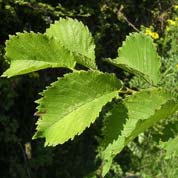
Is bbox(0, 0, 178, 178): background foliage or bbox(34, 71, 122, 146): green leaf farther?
Answer: bbox(0, 0, 178, 178): background foliage

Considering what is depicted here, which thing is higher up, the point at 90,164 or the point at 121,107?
the point at 121,107

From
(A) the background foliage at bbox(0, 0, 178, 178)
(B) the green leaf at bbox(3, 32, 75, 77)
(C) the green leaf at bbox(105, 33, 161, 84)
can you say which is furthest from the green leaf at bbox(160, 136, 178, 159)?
(A) the background foliage at bbox(0, 0, 178, 178)

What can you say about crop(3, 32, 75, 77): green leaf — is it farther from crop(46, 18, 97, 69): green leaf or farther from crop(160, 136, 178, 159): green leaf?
crop(160, 136, 178, 159): green leaf

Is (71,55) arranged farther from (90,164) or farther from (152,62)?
(90,164)

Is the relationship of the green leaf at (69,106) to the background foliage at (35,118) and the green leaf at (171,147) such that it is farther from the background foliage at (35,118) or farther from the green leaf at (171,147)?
the background foliage at (35,118)

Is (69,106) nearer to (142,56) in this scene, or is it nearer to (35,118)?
(142,56)

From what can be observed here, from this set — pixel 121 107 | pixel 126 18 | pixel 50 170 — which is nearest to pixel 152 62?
pixel 121 107

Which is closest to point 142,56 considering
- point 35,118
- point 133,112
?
point 133,112
